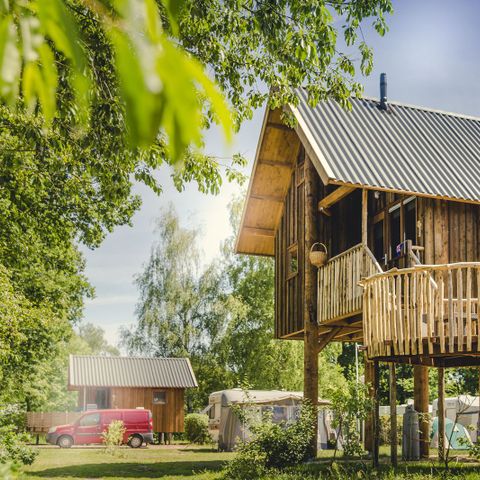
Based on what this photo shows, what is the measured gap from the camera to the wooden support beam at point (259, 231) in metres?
22.9

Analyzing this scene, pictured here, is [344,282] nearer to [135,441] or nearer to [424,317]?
[424,317]

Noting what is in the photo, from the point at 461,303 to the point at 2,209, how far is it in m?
10.3

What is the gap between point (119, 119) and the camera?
1031 centimetres

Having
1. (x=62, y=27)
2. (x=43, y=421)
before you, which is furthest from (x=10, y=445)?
(x=43, y=421)

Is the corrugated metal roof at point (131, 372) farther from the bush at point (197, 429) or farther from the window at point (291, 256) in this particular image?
the window at point (291, 256)

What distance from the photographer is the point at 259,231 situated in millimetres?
22953

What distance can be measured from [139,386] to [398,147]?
23.9 m

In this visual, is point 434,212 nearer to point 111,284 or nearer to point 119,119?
point 119,119

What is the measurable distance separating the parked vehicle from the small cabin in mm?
5092

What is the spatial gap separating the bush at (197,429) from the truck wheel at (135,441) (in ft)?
13.4

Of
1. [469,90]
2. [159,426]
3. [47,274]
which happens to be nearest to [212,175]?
[469,90]

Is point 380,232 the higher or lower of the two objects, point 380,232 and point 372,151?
the lower

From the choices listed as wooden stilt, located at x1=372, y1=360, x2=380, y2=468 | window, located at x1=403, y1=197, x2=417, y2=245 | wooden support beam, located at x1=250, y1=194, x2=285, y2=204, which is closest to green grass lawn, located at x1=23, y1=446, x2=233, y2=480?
wooden stilt, located at x1=372, y1=360, x2=380, y2=468

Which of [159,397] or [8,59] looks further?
[159,397]
